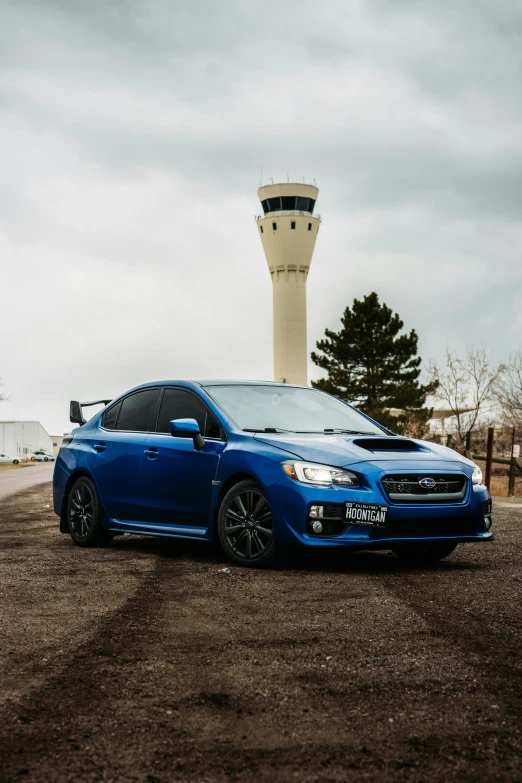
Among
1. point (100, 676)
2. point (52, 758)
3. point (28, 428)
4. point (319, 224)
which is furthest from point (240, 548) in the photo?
point (28, 428)

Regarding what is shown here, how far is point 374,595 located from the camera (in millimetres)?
7000

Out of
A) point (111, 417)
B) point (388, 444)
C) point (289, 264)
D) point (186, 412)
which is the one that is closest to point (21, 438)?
point (289, 264)

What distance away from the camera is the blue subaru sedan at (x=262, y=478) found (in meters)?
8.14

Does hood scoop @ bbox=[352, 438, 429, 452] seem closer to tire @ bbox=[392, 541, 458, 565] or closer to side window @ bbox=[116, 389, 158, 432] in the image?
tire @ bbox=[392, 541, 458, 565]

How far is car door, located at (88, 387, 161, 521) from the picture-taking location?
9.94m

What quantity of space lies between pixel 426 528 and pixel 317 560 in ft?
3.81

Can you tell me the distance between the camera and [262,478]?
27.3 ft

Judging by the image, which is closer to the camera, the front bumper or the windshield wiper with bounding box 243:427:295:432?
the front bumper

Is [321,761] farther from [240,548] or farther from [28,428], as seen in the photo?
[28,428]

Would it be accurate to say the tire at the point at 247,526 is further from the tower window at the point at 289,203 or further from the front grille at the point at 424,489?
the tower window at the point at 289,203

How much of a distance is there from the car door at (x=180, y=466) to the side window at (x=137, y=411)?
0.22 meters

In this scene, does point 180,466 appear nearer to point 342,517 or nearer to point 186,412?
point 186,412

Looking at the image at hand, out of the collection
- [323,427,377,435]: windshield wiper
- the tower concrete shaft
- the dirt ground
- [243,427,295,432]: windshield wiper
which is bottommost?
the dirt ground

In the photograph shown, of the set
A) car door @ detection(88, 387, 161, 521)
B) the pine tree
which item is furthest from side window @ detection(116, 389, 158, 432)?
the pine tree
